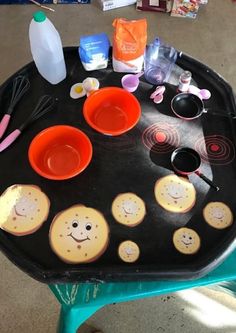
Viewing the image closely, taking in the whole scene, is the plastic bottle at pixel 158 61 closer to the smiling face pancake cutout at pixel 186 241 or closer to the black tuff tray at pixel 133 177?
the black tuff tray at pixel 133 177

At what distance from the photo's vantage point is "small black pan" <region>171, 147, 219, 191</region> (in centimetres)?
81

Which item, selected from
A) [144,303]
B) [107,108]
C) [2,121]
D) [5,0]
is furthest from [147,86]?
[5,0]

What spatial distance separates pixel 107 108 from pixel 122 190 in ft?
0.80

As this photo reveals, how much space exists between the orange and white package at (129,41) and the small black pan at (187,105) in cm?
15

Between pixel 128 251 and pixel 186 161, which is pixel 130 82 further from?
pixel 128 251

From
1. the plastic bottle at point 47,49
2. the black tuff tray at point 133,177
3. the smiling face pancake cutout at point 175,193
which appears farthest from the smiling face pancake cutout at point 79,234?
the plastic bottle at point 47,49

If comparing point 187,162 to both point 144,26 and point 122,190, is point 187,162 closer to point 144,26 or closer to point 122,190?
point 122,190

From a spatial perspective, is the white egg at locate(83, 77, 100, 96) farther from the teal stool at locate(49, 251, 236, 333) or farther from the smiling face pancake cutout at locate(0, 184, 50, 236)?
the teal stool at locate(49, 251, 236, 333)

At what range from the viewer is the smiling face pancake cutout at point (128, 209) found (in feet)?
2.47

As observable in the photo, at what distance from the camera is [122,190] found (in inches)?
31.1

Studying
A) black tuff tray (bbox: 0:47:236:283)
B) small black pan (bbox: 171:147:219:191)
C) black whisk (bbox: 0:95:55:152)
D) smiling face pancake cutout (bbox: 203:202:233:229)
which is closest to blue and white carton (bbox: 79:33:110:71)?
black tuff tray (bbox: 0:47:236:283)

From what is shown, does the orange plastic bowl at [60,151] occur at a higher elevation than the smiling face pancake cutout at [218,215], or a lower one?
higher

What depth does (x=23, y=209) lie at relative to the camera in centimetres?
76

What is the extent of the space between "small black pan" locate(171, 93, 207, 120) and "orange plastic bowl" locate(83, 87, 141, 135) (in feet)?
0.32
